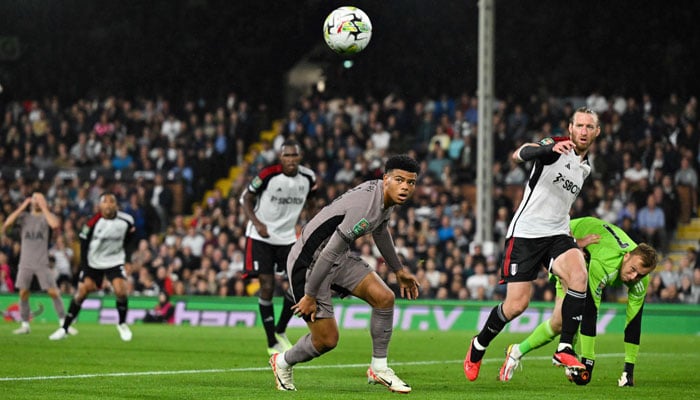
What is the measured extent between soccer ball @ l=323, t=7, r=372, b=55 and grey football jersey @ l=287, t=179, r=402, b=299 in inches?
225

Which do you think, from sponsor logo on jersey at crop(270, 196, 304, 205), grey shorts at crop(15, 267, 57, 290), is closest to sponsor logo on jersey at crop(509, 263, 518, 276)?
sponsor logo on jersey at crop(270, 196, 304, 205)

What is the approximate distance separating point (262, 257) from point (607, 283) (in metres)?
5.06

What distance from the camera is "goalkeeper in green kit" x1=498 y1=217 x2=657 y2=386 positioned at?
1065cm

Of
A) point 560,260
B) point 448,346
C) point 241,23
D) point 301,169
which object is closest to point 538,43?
point 241,23

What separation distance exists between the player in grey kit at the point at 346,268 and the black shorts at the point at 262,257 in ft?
15.0

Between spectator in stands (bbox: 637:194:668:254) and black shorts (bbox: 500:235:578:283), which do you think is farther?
spectator in stands (bbox: 637:194:668:254)

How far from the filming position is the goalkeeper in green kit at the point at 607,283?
419 inches

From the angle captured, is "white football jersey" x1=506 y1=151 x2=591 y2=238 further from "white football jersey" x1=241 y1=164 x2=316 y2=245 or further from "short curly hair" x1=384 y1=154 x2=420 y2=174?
"white football jersey" x1=241 y1=164 x2=316 y2=245

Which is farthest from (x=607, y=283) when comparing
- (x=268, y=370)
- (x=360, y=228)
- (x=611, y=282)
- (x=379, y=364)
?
(x=268, y=370)

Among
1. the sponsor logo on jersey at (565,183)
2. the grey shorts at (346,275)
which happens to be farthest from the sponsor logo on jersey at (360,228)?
the sponsor logo on jersey at (565,183)

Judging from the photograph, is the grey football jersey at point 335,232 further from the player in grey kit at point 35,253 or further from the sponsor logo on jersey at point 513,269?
the player in grey kit at point 35,253

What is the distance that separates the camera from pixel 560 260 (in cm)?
1074

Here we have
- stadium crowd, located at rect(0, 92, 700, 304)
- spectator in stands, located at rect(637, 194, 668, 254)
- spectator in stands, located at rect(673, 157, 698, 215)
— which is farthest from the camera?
spectator in stands, located at rect(673, 157, 698, 215)

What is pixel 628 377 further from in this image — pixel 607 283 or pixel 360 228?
pixel 360 228
